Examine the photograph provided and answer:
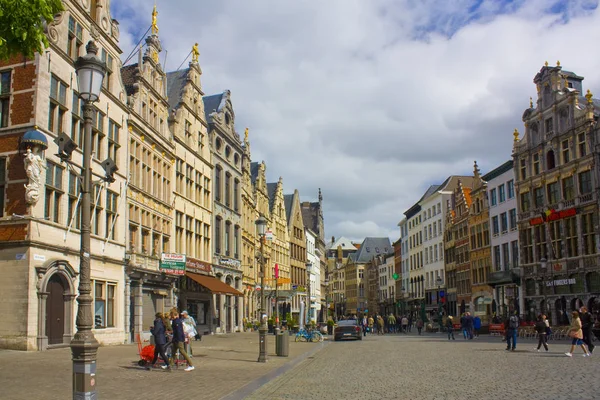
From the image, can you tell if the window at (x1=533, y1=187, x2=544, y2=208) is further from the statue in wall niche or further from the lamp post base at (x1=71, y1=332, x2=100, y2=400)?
the lamp post base at (x1=71, y1=332, x2=100, y2=400)

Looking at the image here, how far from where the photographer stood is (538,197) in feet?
176

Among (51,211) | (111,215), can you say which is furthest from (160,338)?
(111,215)

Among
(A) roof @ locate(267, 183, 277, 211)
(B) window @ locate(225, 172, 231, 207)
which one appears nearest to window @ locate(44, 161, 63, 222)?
(B) window @ locate(225, 172, 231, 207)

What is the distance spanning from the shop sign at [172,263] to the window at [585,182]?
2927 centimetres

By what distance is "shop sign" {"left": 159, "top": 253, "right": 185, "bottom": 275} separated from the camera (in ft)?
118

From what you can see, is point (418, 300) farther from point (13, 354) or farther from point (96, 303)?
point (13, 354)

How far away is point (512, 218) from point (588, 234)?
41.8ft

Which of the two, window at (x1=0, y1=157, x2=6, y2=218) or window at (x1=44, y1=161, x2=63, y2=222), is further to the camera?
window at (x1=44, y1=161, x2=63, y2=222)

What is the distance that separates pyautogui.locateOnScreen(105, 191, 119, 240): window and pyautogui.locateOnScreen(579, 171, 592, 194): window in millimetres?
32934

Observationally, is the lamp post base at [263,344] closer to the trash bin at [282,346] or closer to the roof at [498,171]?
the trash bin at [282,346]

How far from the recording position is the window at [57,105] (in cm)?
2569

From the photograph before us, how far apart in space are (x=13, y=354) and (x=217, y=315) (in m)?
26.5

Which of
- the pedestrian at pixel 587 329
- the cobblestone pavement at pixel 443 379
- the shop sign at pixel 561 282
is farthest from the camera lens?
the shop sign at pixel 561 282

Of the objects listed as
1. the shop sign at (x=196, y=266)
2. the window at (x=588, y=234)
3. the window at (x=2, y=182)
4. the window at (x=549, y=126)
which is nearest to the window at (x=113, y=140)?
the window at (x=2, y=182)
